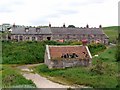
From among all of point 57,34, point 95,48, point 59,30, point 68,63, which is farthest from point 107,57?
point 59,30

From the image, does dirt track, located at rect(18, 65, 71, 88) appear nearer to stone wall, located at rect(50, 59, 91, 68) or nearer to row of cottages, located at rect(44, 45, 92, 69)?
stone wall, located at rect(50, 59, 91, 68)

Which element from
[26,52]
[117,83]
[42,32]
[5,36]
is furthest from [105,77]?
[5,36]

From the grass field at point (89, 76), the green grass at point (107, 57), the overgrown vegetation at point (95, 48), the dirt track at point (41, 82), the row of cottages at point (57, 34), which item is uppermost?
the row of cottages at point (57, 34)

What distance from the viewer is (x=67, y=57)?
33.7 metres

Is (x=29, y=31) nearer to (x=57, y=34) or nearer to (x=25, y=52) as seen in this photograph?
(x=57, y=34)

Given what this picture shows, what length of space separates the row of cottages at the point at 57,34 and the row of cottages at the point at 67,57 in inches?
950

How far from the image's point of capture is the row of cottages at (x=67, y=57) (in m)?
32.9

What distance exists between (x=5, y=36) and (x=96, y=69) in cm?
3624

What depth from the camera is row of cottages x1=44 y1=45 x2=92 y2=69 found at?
32.9 meters

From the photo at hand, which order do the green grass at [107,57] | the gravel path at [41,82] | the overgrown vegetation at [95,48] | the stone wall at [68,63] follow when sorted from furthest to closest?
the overgrown vegetation at [95,48] → the green grass at [107,57] → the stone wall at [68,63] → the gravel path at [41,82]

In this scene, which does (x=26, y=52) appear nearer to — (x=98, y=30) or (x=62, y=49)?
(x=62, y=49)

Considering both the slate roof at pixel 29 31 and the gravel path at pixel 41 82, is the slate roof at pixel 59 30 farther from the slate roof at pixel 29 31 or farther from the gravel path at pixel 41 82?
the gravel path at pixel 41 82

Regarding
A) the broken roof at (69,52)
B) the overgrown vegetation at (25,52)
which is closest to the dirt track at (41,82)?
the broken roof at (69,52)

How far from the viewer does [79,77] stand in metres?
27.3
